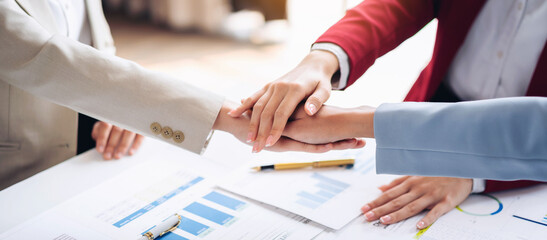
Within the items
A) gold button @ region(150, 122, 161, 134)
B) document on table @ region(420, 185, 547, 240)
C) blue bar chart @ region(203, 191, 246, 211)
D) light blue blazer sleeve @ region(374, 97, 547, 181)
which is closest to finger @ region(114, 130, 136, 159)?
gold button @ region(150, 122, 161, 134)

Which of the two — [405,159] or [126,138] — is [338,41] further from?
[126,138]

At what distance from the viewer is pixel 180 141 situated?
1085 millimetres

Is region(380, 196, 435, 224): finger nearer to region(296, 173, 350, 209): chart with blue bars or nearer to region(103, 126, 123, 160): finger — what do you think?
region(296, 173, 350, 209): chart with blue bars

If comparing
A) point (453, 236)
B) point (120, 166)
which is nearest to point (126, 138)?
point (120, 166)

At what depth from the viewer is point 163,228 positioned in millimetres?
933

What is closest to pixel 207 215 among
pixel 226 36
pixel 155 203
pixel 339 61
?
pixel 155 203

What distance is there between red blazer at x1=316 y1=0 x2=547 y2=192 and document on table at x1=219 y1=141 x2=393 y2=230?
0.30 meters

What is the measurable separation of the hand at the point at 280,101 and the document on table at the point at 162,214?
0.53ft

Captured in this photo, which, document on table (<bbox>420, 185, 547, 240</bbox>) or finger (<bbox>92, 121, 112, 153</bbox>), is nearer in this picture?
document on table (<bbox>420, 185, 547, 240</bbox>)

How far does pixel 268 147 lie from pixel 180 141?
217mm

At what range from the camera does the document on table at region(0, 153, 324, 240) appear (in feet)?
3.08

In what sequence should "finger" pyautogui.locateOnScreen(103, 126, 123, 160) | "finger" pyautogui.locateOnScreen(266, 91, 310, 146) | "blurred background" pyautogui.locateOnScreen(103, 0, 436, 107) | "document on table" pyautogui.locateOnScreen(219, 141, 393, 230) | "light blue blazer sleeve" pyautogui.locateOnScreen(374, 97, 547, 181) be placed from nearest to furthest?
"light blue blazer sleeve" pyautogui.locateOnScreen(374, 97, 547, 181)
"document on table" pyautogui.locateOnScreen(219, 141, 393, 230)
"finger" pyautogui.locateOnScreen(266, 91, 310, 146)
"finger" pyautogui.locateOnScreen(103, 126, 123, 160)
"blurred background" pyautogui.locateOnScreen(103, 0, 436, 107)

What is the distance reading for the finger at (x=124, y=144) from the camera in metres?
1.24

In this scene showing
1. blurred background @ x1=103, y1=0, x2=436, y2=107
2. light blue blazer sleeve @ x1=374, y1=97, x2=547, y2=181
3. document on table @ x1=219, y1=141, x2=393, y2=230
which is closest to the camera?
light blue blazer sleeve @ x1=374, y1=97, x2=547, y2=181
